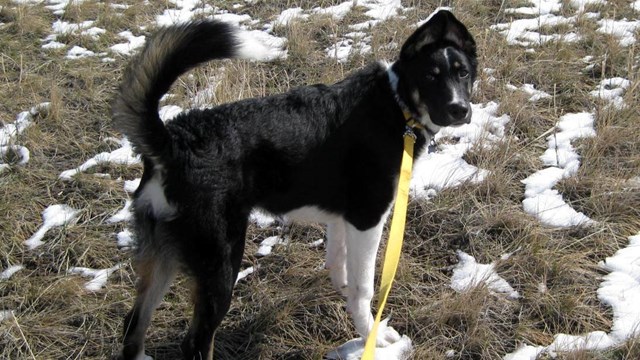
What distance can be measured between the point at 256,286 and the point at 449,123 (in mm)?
1364

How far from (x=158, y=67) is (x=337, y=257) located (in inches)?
56.0

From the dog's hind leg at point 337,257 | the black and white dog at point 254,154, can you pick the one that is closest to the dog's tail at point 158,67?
the black and white dog at point 254,154

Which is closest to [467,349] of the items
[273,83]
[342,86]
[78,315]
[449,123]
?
[449,123]

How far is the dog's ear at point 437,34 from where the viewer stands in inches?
106

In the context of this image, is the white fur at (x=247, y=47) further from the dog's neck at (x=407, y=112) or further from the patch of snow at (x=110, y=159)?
the patch of snow at (x=110, y=159)

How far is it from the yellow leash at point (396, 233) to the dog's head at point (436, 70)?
10 centimetres

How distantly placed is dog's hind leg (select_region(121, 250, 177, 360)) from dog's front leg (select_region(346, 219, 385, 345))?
82cm

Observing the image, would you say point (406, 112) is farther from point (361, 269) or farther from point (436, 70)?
point (361, 269)

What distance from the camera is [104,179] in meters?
3.83

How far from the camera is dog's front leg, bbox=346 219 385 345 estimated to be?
2727 millimetres

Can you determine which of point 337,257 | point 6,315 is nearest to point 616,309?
point 337,257

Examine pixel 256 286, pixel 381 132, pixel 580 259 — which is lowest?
pixel 256 286

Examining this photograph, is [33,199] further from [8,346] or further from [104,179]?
[8,346]

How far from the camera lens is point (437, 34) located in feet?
8.98
